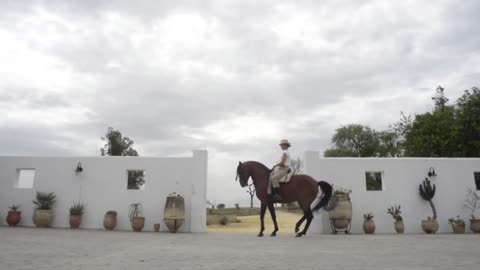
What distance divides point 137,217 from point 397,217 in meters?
7.33

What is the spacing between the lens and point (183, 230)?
11.0 m

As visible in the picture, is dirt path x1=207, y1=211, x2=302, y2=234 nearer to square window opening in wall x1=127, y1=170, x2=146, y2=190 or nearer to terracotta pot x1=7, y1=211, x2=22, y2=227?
square window opening in wall x1=127, y1=170, x2=146, y2=190

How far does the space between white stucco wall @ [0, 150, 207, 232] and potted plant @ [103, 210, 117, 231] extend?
1.04 feet

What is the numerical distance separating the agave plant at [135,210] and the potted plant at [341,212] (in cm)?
539

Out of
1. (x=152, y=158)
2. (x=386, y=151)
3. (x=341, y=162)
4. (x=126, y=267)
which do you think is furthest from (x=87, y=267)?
(x=386, y=151)

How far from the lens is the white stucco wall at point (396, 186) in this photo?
11078 millimetres

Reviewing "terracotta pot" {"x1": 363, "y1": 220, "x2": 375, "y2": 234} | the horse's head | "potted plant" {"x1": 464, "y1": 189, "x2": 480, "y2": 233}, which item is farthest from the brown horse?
"potted plant" {"x1": 464, "y1": 189, "x2": 480, "y2": 233}

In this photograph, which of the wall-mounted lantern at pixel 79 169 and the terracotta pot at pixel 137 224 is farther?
the wall-mounted lantern at pixel 79 169

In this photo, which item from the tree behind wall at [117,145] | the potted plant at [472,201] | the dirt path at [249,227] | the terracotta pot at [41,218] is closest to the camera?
the terracotta pot at [41,218]

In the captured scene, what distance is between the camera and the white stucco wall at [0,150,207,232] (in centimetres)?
1113

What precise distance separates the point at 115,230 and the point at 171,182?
2039mm

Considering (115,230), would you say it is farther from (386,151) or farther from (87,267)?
(386,151)

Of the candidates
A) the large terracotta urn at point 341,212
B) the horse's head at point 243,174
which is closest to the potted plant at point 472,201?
the large terracotta urn at point 341,212

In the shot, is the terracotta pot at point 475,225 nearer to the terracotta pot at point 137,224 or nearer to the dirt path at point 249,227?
the dirt path at point 249,227
